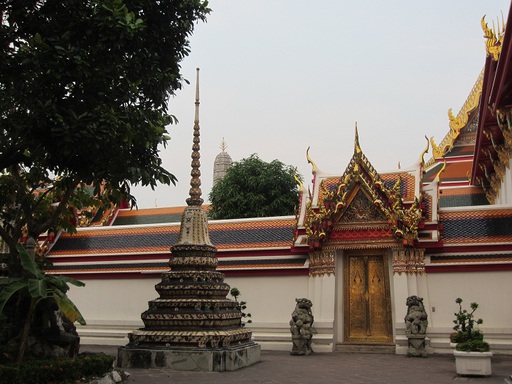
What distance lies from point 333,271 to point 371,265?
918mm

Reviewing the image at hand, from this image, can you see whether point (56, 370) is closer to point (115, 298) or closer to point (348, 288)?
point (348, 288)

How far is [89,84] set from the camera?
250 inches

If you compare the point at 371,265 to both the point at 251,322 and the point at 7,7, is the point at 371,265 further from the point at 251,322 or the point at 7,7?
the point at 7,7

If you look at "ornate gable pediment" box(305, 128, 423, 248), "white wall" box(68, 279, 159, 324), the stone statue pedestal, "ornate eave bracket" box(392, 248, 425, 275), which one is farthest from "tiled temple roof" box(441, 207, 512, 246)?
"white wall" box(68, 279, 159, 324)

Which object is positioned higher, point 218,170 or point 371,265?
point 218,170

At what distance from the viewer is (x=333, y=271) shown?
524 inches

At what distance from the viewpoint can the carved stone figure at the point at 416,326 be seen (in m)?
11.5

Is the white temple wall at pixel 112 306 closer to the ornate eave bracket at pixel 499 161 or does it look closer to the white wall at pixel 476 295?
the white wall at pixel 476 295

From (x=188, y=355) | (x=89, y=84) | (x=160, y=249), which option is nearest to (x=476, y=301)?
→ (x=188, y=355)

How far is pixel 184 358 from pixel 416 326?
196 inches

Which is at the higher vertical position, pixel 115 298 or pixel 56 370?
pixel 115 298

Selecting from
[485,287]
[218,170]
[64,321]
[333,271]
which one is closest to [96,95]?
[64,321]

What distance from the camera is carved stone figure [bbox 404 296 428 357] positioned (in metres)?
11.5

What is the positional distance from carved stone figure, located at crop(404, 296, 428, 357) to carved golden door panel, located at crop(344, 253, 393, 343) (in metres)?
1.06
